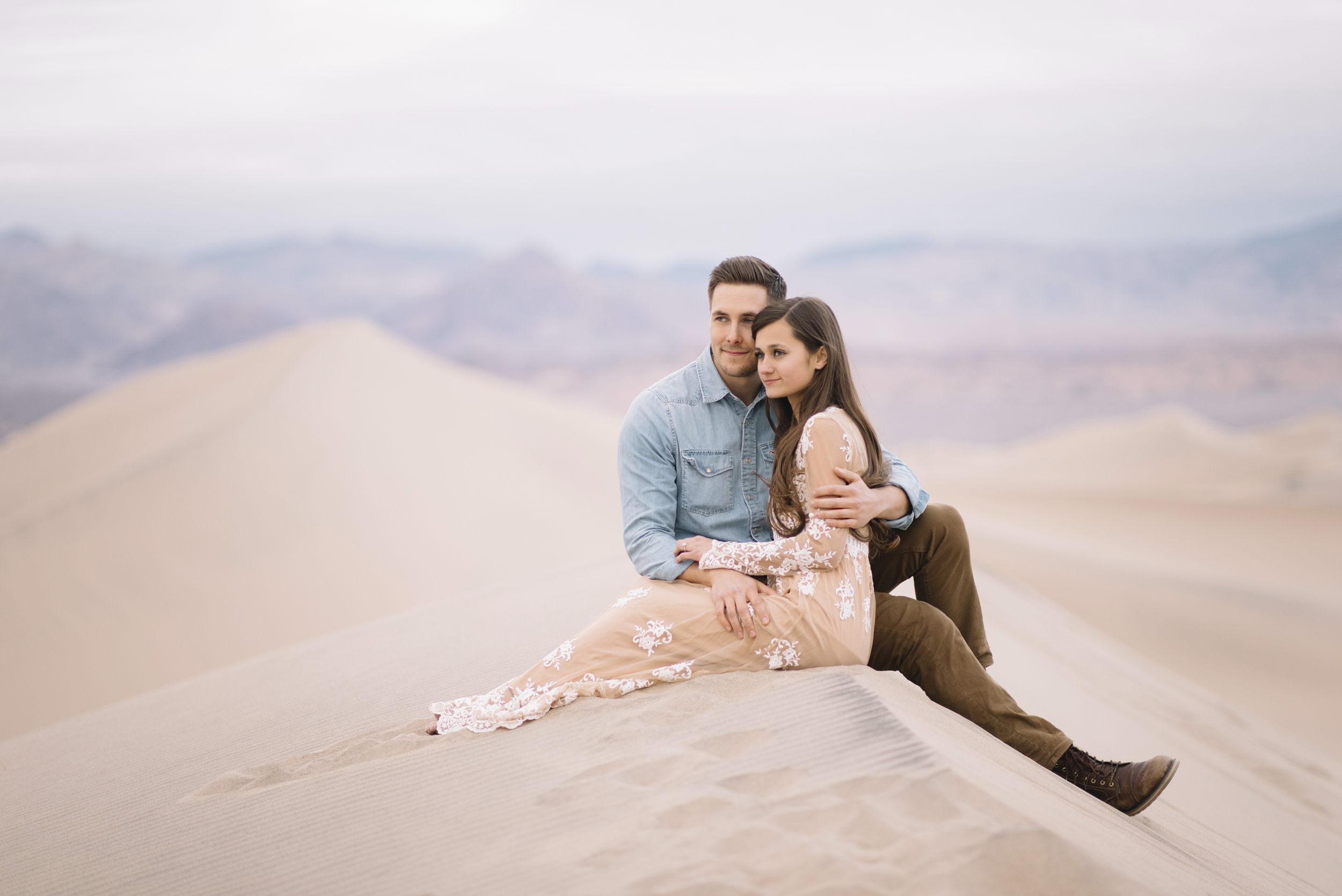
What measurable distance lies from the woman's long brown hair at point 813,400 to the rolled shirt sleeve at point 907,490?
0.06m

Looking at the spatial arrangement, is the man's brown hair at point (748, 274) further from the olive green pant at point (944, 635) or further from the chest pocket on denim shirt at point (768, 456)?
the olive green pant at point (944, 635)

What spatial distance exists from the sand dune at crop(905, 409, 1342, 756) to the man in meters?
5.50

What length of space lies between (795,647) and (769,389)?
97 centimetres

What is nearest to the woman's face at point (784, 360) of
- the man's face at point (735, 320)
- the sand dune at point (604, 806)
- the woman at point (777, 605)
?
the woman at point (777, 605)

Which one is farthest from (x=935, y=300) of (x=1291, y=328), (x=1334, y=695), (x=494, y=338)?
(x=1334, y=695)

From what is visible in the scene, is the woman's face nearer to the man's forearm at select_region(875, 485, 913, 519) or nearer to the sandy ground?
the man's forearm at select_region(875, 485, 913, 519)

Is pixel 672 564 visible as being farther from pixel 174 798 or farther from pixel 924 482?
pixel 924 482

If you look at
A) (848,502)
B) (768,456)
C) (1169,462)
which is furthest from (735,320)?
(1169,462)

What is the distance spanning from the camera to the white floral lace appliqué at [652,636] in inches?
128

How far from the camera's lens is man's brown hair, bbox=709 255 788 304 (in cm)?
361

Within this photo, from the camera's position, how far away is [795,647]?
3.21 metres

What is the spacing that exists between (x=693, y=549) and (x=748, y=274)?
1115 millimetres

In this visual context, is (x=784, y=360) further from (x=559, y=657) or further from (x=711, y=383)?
(x=559, y=657)

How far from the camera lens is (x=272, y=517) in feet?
33.5
